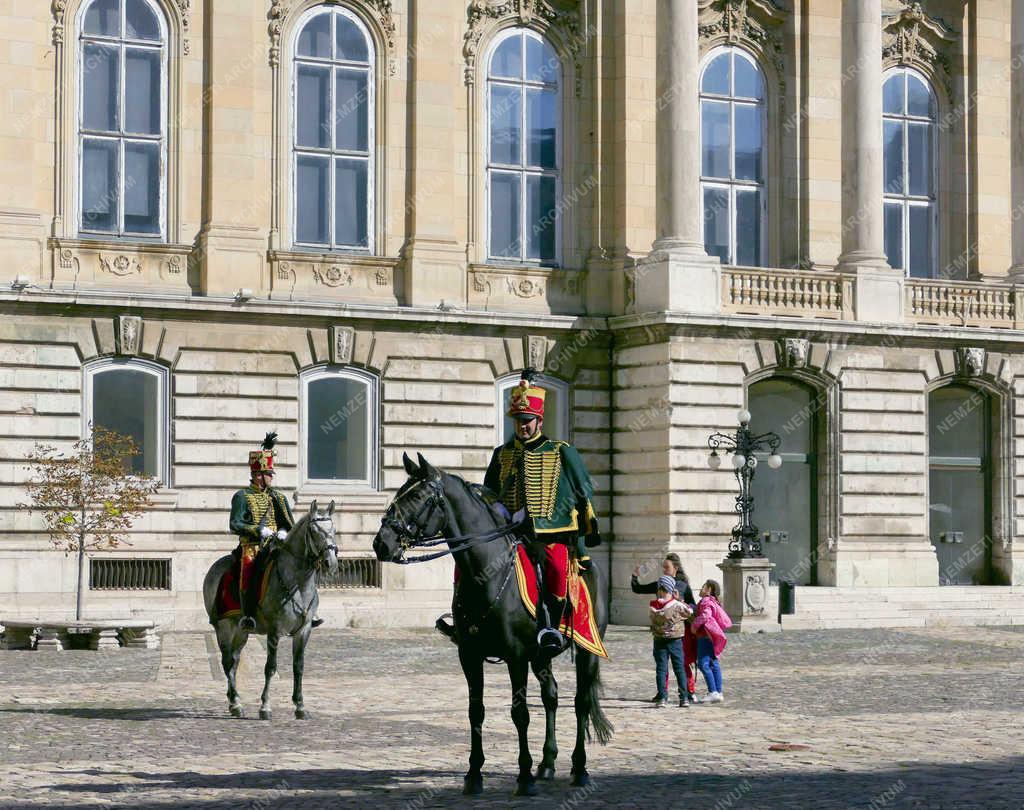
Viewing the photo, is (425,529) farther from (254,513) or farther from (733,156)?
(733,156)

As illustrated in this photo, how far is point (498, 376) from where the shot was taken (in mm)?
38344

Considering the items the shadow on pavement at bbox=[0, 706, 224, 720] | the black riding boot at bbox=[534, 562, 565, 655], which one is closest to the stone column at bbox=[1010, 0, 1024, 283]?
the shadow on pavement at bbox=[0, 706, 224, 720]

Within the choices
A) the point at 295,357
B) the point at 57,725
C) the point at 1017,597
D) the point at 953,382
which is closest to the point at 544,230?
the point at 295,357

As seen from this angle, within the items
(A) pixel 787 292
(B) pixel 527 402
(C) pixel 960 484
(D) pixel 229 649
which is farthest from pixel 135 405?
(B) pixel 527 402

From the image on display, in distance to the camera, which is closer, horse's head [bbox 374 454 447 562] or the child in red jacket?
horse's head [bbox 374 454 447 562]

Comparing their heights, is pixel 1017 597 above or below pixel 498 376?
below

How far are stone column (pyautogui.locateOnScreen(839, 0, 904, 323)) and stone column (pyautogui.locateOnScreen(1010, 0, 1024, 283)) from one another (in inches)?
143

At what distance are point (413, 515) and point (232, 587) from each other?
23.0 feet

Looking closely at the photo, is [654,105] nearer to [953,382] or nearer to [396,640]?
[953,382]

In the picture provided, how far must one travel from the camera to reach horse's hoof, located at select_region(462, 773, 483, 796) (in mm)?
14430

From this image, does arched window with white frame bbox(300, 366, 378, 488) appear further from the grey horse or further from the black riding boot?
the black riding boot

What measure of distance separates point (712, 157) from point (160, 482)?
1369cm

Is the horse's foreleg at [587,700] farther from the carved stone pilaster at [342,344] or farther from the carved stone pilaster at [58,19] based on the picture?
the carved stone pilaster at [58,19]

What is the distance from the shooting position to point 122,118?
36406 millimetres
